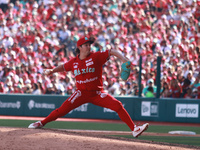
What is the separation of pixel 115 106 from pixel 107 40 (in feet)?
31.3

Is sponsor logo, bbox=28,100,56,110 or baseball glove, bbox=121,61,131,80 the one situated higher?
baseball glove, bbox=121,61,131,80

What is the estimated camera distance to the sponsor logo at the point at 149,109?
1288 cm

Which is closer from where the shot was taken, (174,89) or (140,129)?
(140,129)

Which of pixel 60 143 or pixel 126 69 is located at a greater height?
pixel 126 69

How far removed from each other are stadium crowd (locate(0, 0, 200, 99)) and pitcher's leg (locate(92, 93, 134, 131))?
5.73 meters

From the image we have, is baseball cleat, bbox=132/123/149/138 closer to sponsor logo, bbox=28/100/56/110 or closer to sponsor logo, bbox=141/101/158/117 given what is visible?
sponsor logo, bbox=141/101/158/117

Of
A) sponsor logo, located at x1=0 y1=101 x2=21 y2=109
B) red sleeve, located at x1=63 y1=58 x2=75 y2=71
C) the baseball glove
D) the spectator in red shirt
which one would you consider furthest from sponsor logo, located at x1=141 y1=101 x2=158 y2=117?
the baseball glove

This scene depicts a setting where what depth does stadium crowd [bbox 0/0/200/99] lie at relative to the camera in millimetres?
12984

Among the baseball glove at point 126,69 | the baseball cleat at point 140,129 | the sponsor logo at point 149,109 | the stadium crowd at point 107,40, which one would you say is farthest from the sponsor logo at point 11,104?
the baseball glove at point 126,69

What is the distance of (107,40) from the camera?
53.0 feet

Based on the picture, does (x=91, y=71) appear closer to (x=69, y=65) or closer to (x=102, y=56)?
(x=102, y=56)

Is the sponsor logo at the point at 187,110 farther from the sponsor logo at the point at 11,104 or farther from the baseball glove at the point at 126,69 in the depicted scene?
the baseball glove at the point at 126,69

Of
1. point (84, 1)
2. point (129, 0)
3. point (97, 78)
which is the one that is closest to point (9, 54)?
point (84, 1)

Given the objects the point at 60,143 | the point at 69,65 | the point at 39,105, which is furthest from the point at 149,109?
the point at 60,143
